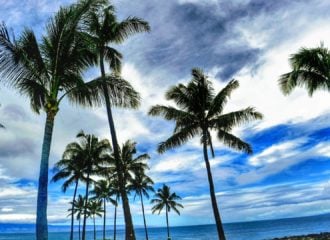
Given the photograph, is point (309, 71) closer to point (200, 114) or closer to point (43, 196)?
point (200, 114)

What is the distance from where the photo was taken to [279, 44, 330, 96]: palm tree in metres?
15.9

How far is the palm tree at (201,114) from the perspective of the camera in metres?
20.2

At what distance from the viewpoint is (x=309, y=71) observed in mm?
16812

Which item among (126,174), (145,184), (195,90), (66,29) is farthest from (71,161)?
(66,29)

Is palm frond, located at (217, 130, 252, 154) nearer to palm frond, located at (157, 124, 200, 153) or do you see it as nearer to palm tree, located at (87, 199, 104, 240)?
palm frond, located at (157, 124, 200, 153)

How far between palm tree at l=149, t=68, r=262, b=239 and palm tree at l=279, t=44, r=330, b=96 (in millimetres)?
3402

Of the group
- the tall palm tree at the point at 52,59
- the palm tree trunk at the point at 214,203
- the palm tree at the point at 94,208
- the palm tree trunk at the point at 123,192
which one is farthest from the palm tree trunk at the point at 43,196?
the palm tree at the point at 94,208

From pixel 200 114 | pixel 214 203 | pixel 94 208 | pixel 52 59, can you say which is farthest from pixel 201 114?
pixel 94 208

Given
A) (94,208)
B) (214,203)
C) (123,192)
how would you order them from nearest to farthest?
1. (123,192)
2. (214,203)
3. (94,208)

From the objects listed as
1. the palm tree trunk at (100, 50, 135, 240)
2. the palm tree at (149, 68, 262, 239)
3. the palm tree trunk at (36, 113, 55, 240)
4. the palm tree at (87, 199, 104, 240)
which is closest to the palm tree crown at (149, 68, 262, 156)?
the palm tree at (149, 68, 262, 239)

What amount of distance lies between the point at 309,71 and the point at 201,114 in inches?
267

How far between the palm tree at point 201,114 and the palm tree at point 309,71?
3402mm

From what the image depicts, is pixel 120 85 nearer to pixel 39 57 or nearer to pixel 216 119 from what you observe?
pixel 39 57

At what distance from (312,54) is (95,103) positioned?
35.4ft
